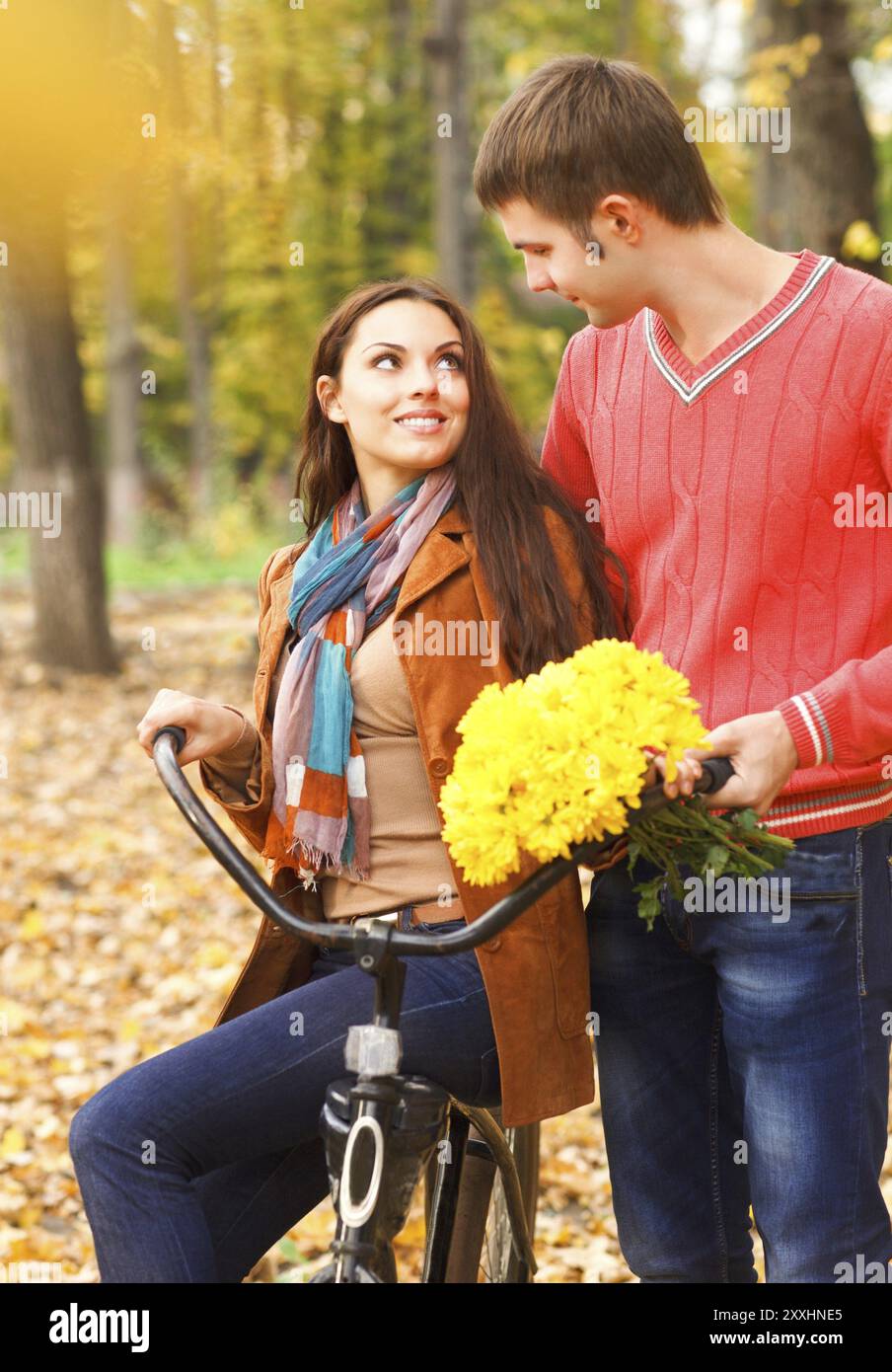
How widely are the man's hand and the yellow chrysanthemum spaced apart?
132 millimetres

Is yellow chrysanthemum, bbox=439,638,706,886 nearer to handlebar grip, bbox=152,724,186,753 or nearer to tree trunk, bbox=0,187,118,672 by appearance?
handlebar grip, bbox=152,724,186,753

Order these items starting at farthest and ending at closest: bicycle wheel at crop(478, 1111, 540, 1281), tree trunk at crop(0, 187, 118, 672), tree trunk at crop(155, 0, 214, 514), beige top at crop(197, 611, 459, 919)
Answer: tree trunk at crop(155, 0, 214, 514) → tree trunk at crop(0, 187, 118, 672) → bicycle wheel at crop(478, 1111, 540, 1281) → beige top at crop(197, 611, 459, 919)

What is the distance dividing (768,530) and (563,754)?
71cm

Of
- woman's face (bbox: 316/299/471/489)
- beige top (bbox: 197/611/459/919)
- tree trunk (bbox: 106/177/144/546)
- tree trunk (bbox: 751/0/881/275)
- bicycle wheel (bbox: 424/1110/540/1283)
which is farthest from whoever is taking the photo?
tree trunk (bbox: 106/177/144/546)

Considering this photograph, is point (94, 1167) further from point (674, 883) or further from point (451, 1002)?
point (674, 883)

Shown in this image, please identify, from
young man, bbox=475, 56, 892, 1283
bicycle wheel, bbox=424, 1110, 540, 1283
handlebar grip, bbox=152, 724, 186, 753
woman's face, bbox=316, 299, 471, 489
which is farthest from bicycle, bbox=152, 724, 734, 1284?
woman's face, bbox=316, 299, 471, 489

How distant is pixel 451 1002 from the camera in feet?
7.97

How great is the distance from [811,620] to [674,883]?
49 cm

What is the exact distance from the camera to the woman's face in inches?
106

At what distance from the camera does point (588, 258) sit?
2.41m

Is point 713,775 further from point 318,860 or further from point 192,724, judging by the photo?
point 192,724

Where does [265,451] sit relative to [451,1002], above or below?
above

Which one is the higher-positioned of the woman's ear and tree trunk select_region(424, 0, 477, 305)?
tree trunk select_region(424, 0, 477, 305)

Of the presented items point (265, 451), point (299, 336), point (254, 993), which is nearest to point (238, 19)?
point (299, 336)
